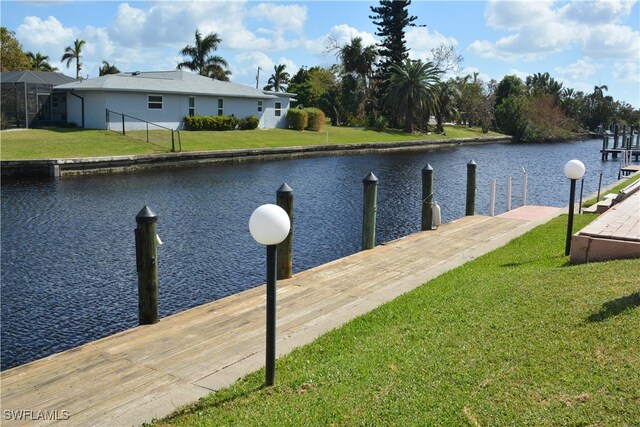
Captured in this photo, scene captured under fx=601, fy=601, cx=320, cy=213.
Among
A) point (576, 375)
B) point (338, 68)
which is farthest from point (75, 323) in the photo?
point (338, 68)

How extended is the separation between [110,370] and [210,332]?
47.3 inches

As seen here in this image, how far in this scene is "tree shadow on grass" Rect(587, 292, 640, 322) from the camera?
5.29m

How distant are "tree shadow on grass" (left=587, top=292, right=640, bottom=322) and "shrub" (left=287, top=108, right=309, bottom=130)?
42263mm

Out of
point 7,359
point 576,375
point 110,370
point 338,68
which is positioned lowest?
point 7,359

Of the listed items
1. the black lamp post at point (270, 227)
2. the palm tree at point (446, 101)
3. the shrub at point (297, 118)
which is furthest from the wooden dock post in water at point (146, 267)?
the palm tree at point (446, 101)

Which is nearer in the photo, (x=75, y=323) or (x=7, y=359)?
(x=7, y=359)

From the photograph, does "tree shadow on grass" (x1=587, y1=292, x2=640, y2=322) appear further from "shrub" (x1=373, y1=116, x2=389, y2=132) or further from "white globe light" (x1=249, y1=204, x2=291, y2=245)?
"shrub" (x1=373, y1=116, x2=389, y2=132)

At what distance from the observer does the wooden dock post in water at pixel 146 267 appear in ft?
22.9

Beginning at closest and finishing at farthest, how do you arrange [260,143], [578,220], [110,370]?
1. [110,370]
2. [578,220]
3. [260,143]

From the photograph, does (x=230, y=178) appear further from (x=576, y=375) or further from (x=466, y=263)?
(x=576, y=375)

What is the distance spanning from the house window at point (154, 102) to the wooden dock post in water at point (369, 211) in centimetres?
2955

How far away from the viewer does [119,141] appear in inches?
1256

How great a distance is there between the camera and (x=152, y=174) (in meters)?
26.5

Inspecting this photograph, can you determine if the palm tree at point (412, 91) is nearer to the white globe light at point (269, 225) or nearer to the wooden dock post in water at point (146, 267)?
the wooden dock post in water at point (146, 267)
